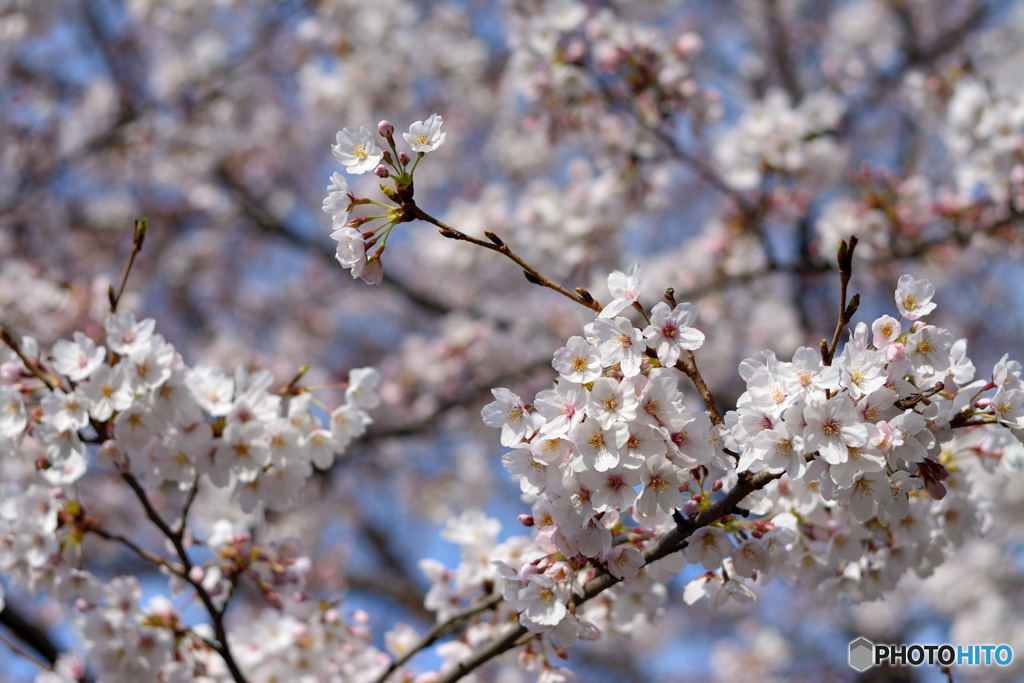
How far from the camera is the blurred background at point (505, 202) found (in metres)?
4.63

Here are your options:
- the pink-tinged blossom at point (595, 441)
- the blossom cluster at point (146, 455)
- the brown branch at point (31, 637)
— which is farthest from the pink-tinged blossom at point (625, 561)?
the brown branch at point (31, 637)

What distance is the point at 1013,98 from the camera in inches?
156

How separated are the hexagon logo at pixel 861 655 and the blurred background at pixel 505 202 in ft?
6.33

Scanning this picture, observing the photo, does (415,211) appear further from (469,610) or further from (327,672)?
(327,672)

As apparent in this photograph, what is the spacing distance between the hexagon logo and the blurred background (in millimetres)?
1928

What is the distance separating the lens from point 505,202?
21.4 ft

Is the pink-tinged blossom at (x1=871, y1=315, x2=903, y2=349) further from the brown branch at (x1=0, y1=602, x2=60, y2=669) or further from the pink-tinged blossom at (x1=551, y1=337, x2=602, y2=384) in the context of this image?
the brown branch at (x1=0, y1=602, x2=60, y2=669)

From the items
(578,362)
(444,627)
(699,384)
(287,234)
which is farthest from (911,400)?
(287,234)

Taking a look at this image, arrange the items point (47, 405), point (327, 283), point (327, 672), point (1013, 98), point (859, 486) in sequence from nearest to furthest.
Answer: point (859, 486) → point (47, 405) → point (327, 672) → point (1013, 98) → point (327, 283)

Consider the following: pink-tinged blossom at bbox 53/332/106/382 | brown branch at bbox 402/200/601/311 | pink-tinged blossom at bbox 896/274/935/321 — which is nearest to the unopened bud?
pink-tinged blossom at bbox 896/274/935/321

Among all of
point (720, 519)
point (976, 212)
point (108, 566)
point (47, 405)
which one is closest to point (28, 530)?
point (47, 405)

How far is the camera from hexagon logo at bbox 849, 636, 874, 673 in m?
2.75

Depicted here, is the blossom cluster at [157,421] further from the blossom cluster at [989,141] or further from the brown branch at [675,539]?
the blossom cluster at [989,141]

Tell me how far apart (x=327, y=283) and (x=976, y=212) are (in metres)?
7.75
